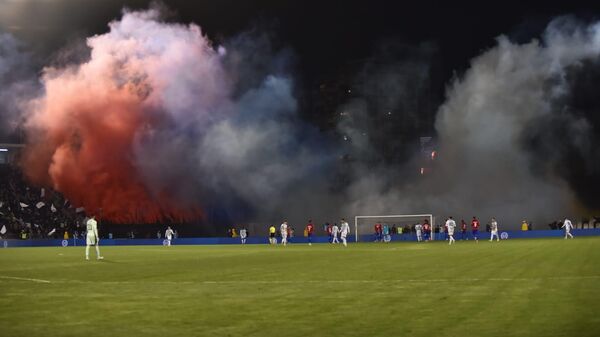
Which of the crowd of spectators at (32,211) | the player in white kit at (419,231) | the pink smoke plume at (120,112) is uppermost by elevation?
the pink smoke plume at (120,112)

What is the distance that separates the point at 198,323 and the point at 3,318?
3325 millimetres

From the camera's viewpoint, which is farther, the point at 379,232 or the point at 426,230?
the point at 379,232

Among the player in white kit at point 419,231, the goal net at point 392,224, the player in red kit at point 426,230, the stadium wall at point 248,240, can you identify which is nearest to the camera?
the player in white kit at point 419,231

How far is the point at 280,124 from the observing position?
8375cm

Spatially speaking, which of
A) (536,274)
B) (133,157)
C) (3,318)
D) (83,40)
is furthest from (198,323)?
(133,157)

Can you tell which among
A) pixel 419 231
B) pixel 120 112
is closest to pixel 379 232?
pixel 419 231

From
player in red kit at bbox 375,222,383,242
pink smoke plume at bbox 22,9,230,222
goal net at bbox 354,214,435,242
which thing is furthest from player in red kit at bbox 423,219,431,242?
pink smoke plume at bbox 22,9,230,222

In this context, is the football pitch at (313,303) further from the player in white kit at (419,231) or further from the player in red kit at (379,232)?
the player in red kit at (379,232)

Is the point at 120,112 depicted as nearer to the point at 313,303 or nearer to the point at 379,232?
the point at 379,232

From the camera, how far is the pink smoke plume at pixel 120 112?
7244cm

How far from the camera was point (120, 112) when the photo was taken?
250 ft

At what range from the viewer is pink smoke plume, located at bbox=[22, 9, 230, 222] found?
72438mm

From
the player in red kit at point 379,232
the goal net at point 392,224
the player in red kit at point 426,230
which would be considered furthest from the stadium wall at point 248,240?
the player in red kit at point 426,230

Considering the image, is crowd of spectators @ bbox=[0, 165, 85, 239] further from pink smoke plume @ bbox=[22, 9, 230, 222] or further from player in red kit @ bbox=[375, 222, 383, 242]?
player in red kit @ bbox=[375, 222, 383, 242]
